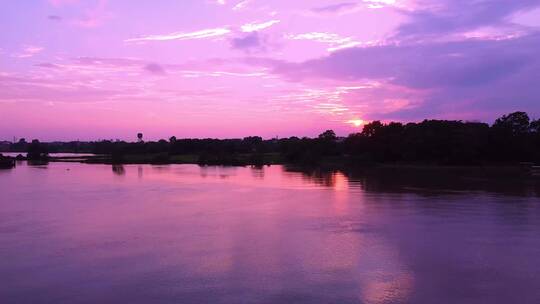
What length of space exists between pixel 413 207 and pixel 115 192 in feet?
48.1

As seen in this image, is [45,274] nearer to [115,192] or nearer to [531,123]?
[115,192]

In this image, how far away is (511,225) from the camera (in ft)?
46.1

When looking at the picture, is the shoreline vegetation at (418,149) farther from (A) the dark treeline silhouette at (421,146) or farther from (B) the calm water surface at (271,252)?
(B) the calm water surface at (271,252)

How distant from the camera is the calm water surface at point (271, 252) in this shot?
7664 millimetres

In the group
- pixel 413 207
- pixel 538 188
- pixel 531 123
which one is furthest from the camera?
pixel 531 123

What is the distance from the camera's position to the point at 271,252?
10.5 meters

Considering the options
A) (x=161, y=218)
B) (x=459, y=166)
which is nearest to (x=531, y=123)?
(x=459, y=166)

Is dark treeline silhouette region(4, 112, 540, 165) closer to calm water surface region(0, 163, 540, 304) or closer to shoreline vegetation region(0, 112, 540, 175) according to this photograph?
shoreline vegetation region(0, 112, 540, 175)

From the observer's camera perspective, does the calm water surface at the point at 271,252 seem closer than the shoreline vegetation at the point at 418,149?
Yes

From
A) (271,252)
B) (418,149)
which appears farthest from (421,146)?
(271,252)

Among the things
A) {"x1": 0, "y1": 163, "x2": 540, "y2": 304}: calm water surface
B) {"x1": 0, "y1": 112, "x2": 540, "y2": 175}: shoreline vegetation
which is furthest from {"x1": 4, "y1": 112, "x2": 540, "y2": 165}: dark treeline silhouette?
{"x1": 0, "y1": 163, "x2": 540, "y2": 304}: calm water surface

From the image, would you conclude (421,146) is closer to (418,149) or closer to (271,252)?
(418,149)

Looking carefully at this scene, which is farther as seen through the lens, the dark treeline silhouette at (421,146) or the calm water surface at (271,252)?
the dark treeline silhouette at (421,146)

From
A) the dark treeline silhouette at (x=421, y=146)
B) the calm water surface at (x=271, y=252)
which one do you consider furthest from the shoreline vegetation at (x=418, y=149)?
the calm water surface at (x=271, y=252)
